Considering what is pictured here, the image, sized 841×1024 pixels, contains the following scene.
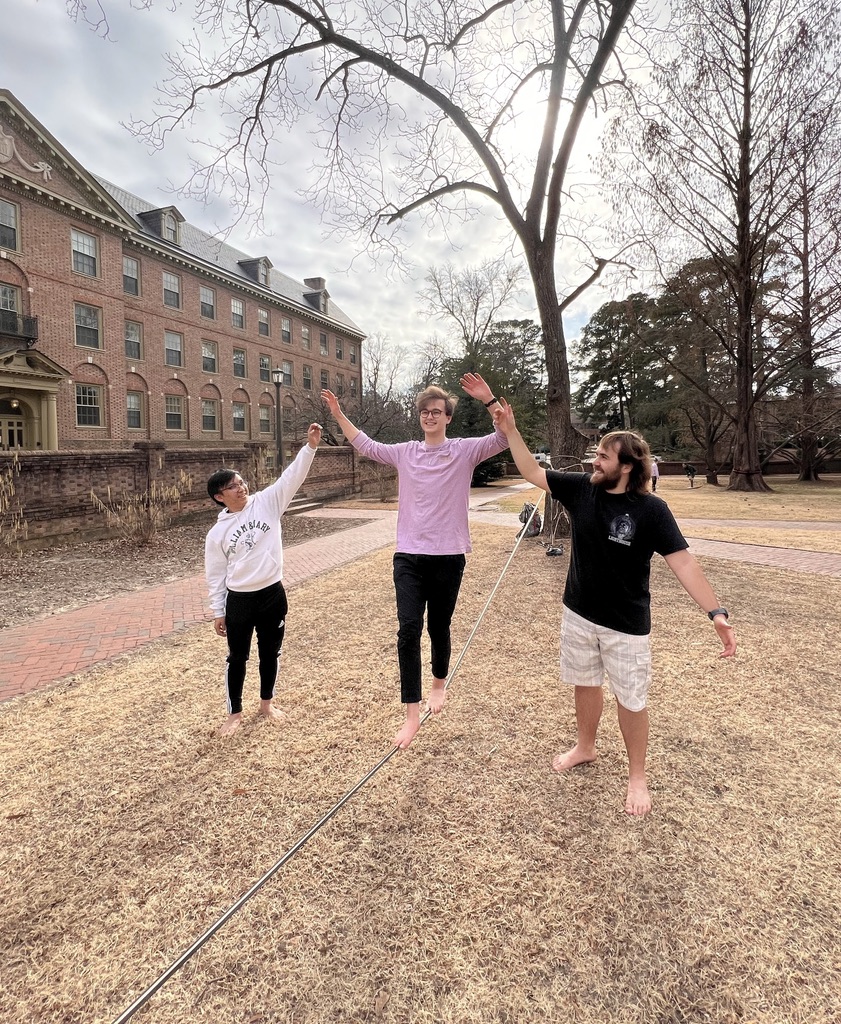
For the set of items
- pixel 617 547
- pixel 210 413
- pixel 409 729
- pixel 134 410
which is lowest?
pixel 409 729

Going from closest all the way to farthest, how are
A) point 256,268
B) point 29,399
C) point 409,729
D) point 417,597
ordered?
1. point 417,597
2. point 409,729
3. point 29,399
4. point 256,268

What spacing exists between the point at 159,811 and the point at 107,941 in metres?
0.72

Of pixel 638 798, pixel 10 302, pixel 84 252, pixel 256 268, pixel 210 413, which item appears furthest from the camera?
pixel 256 268

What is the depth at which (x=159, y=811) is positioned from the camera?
8.11 feet

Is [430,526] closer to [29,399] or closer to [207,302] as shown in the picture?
[29,399]

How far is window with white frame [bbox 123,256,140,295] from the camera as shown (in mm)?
23797

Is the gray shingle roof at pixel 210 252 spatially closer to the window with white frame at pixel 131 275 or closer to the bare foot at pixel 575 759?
the window with white frame at pixel 131 275

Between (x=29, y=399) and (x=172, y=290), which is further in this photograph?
(x=172, y=290)

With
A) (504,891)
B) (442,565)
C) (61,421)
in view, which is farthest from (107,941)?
(61,421)

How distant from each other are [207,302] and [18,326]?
10.7 metres

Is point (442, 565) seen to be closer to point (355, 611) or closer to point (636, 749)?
point (636, 749)

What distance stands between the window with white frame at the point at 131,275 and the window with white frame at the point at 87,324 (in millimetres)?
2084

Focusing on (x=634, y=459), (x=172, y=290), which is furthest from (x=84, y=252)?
(x=634, y=459)

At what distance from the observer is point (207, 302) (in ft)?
92.9
